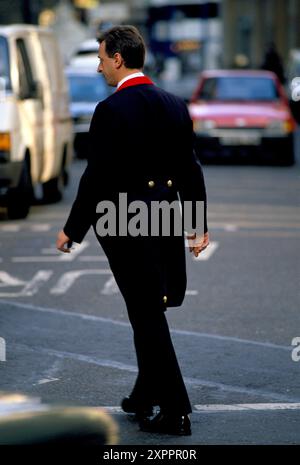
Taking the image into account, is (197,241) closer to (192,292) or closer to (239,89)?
(192,292)

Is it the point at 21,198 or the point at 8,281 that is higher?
the point at 8,281

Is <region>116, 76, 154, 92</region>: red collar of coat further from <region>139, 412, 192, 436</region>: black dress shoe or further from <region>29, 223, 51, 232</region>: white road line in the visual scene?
<region>29, 223, 51, 232</region>: white road line

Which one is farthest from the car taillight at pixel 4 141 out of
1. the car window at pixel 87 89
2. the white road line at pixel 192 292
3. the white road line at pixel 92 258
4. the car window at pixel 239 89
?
the car window at pixel 87 89

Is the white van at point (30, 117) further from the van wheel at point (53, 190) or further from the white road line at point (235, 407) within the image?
the white road line at point (235, 407)

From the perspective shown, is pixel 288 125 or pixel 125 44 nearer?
pixel 125 44

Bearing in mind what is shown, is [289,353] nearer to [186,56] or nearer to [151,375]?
[151,375]

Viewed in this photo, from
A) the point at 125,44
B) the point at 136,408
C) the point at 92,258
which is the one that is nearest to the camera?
the point at 125,44

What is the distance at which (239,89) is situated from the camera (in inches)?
956

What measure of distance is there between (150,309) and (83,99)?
20.1 m

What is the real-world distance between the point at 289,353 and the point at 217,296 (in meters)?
2.23

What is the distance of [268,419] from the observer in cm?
609

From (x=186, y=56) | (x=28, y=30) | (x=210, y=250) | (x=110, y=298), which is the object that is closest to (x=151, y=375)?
(x=110, y=298)

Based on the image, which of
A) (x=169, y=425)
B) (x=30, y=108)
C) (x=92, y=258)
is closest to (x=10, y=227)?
(x=30, y=108)

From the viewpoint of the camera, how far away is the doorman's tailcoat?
Answer: 5.77 m
